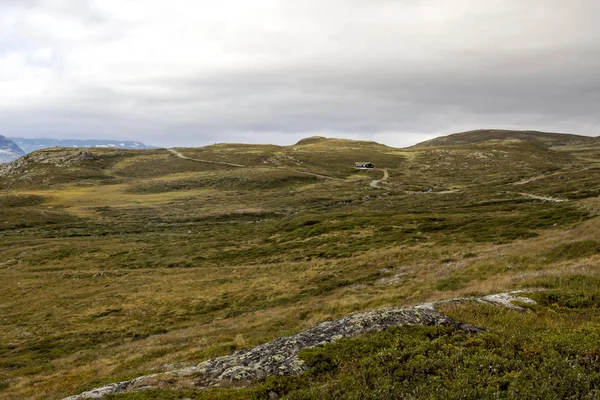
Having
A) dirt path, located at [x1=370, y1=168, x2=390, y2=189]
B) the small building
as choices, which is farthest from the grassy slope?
the small building

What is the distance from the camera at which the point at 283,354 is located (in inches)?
496

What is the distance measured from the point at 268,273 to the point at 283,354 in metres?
37.8

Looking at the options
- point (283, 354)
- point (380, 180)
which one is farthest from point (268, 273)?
point (380, 180)

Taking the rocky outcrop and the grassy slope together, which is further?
the grassy slope

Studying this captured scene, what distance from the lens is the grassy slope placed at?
48.3 feet

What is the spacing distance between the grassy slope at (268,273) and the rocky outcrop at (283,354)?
829 mm

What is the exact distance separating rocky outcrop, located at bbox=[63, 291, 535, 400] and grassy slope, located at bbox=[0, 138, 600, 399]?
0.83 meters

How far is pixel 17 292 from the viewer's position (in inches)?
2051

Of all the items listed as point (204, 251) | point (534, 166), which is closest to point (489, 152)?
point (534, 166)

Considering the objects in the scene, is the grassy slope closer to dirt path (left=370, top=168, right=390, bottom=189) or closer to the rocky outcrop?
the rocky outcrop

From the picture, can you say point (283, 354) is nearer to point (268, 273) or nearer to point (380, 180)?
point (268, 273)

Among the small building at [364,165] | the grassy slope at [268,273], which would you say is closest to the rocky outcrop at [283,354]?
the grassy slope at [268,273]

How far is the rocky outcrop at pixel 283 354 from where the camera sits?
39.3 ft

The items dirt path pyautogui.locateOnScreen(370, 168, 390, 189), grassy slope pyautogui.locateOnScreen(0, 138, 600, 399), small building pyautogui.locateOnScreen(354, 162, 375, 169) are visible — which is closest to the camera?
grassy slope pyautogui.locateOnScreen(0, 138, 600, 399)
